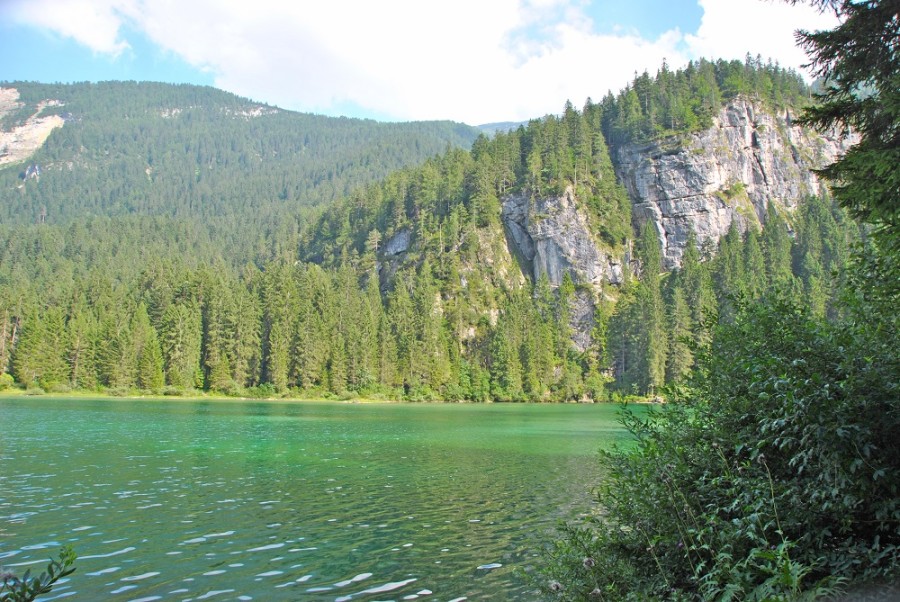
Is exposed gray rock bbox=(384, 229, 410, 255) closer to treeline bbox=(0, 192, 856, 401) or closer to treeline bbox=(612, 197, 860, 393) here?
treeline bbox=(0, 192, 856, 401)

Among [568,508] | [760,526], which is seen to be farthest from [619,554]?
[568,508]

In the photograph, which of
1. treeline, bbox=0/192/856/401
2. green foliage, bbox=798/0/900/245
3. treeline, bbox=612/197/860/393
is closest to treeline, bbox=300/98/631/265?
treeline, bbox=0/192/856/401

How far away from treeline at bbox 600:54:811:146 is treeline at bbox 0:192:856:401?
1399 inches

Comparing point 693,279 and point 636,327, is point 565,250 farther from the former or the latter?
point 693,279

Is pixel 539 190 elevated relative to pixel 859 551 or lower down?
elevated

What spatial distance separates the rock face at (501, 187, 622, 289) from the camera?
6063 inches

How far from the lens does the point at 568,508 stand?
864 inches

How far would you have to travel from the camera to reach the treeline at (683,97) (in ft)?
568

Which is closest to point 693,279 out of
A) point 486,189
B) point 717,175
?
point 717,175

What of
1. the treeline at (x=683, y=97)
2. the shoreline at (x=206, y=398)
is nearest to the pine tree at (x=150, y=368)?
the shoreline at (x=206, y=398)

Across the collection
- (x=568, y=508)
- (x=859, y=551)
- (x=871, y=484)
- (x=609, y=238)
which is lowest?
(x=568, y=508)

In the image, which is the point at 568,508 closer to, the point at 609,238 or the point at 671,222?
the point at 609,238

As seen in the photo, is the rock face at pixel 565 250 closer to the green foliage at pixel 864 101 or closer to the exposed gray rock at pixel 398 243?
the exposed gray rock at pixel 398 243

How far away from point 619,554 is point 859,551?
11.4 ft
